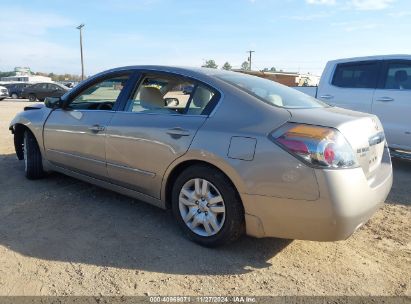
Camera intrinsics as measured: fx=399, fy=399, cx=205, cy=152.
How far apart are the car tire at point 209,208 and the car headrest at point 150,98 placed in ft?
2.73

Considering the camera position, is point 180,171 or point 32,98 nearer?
point 180,171

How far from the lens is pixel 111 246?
3.40 metres

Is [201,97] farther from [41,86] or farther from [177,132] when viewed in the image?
[41,86]

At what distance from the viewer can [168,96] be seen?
12.9ft

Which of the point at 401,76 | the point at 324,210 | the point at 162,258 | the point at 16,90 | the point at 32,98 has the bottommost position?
the point at 162,258

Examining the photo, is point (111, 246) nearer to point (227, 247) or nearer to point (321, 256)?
point (227, 247)

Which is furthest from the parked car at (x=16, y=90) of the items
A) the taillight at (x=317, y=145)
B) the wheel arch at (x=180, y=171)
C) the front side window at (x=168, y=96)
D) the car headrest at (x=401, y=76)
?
the taillight at (x=317, y=145)

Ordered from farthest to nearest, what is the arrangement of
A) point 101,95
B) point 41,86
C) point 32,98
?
1. point 32,98
2. point 41,86
3. point 101,95

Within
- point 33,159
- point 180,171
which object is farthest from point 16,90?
point 180,171

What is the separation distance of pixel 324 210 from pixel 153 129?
167 cm

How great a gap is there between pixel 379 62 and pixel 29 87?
28.5m

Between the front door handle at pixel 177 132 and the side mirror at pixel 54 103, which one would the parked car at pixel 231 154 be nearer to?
the front door handle at pixel 177 132

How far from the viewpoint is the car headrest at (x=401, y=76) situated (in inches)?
245

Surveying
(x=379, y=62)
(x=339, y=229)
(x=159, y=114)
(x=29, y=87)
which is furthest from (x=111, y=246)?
(x=29, y=87)
